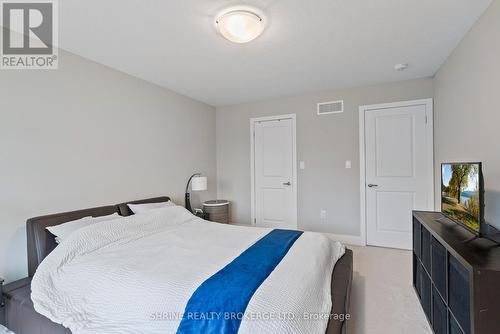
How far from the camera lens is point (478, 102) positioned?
196cm

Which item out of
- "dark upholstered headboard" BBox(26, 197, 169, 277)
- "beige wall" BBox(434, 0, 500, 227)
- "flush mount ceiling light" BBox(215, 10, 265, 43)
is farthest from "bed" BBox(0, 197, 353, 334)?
"flush mount ceiling light" BBox(215, 10, 265, 43)

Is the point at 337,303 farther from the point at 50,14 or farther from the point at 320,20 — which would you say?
the point at 50,14

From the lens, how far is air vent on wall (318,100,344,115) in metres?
3.75

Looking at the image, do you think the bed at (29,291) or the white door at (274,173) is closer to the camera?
the bed at (29,291)

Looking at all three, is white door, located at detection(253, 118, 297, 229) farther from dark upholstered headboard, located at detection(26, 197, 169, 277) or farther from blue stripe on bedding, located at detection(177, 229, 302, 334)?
Result: dark upholstered headboard, located at detection(26, 197, 169, 277)

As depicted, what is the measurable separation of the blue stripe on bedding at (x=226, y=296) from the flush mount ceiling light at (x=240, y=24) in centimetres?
174

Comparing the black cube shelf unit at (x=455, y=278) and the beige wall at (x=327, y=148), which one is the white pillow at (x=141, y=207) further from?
the black cube shelf unit at (x=455, y=278)

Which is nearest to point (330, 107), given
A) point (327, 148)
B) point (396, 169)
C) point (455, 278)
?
point (327, 148)

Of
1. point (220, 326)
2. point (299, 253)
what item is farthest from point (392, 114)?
point (220, 326)

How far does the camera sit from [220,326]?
1.16 metres
